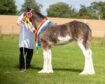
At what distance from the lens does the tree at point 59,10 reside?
107 m

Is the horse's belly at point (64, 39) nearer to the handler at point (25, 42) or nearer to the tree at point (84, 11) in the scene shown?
the handler at point (25, 42)

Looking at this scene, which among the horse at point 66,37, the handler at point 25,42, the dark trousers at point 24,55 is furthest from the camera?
the dark trousers at point 24,55

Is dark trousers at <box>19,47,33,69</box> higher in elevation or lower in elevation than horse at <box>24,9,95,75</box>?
lower

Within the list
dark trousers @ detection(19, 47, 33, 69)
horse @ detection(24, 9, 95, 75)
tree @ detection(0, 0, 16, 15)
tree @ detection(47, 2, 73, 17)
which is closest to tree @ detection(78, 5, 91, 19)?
tree @ detection(47, 2, 73, 17)

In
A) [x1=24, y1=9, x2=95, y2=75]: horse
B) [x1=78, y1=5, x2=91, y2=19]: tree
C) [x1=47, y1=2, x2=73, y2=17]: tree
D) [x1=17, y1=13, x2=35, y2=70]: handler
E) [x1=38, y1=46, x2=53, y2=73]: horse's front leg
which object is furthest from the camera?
[x1=47, y1=2, x2=73, y2=17]: tree

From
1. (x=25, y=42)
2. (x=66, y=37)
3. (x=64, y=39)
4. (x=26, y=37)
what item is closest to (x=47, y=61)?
(x=64, y=39)

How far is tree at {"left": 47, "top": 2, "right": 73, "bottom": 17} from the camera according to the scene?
10656 centimetres

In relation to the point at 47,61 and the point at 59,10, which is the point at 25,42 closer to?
the point at 47,61

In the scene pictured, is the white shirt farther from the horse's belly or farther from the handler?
the horse's belly

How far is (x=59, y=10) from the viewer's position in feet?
368

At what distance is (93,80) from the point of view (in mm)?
14367

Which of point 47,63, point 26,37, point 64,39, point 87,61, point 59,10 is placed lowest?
→ point 59,10

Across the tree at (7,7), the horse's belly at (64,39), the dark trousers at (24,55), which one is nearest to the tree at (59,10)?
the tree at (7,7)

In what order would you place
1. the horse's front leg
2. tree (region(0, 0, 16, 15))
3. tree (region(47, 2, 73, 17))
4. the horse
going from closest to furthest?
the horse, the horse's front leg, tree (region(0, 0, 16, 15)), tree (region(47, 2, 73, 17))
